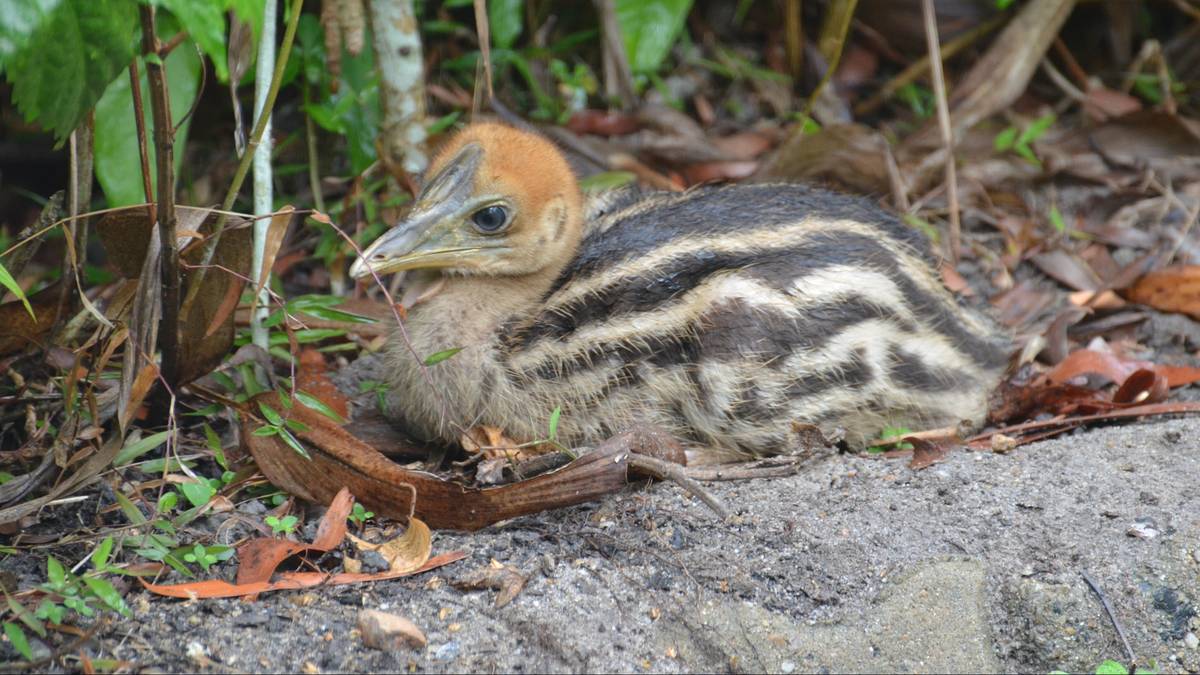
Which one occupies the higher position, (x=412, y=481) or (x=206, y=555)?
(x=206, y=555)

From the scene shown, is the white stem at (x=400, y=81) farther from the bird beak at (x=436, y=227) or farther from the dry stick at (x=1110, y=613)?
the dry stick at (x=1110, y=613)

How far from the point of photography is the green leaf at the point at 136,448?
3.15 meters

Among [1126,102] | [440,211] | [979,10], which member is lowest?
[1126,102]

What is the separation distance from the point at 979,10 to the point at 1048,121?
2.53 feet

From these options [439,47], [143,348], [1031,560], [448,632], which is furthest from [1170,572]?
[439,47]

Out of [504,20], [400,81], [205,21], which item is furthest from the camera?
[504,20]

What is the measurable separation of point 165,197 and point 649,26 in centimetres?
308

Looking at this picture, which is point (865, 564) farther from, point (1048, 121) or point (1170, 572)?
point (1048, 121)

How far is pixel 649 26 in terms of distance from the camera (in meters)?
5.51

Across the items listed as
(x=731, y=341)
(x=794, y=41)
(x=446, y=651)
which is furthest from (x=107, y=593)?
(x=794, y=41)

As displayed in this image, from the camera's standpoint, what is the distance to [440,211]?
11.9 ft

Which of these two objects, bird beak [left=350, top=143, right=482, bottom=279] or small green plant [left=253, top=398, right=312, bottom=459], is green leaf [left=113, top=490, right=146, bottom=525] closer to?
small green plant [left=253, top=398, right=312, bottom=459]

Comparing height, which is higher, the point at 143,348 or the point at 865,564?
the point at 143,348

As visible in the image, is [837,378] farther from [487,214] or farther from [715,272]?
[487,214]
